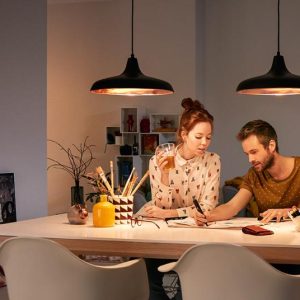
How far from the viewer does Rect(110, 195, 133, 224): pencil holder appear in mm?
3188

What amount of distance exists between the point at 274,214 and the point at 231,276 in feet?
3.52

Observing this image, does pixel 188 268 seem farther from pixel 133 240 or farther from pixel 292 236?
pixel 292 236

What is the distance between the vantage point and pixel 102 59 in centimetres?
816

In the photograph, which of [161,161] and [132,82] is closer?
[161,161]

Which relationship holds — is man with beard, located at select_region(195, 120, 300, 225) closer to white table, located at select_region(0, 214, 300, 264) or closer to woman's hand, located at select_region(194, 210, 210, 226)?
woman's hand, located at select_region(194, 210, 210, 226)

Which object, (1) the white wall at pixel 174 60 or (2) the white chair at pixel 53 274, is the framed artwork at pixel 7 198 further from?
(1) the white wall at pixel 174 60

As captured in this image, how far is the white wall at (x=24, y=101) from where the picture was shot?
4.74 m

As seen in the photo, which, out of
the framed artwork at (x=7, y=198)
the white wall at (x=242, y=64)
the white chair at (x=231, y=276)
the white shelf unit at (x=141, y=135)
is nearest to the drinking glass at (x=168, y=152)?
the white chair at (x=231, y=276)

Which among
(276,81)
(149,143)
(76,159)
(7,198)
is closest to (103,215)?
(276,81)

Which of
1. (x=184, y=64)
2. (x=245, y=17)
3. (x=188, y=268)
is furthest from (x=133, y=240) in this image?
(x=245, y=17)

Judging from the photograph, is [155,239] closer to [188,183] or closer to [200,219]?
[200,219]

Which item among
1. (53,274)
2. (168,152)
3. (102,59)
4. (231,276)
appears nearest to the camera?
(231,276)

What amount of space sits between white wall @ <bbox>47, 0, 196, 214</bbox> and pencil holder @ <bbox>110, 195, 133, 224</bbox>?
182 inches

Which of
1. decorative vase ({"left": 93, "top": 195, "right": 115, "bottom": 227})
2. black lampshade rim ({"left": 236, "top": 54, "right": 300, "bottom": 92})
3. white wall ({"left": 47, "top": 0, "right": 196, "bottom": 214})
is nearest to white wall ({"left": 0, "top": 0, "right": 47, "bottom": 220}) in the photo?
decorative vase ({"left": 93, "top": 195, "right": 115, "bottom": 227})
